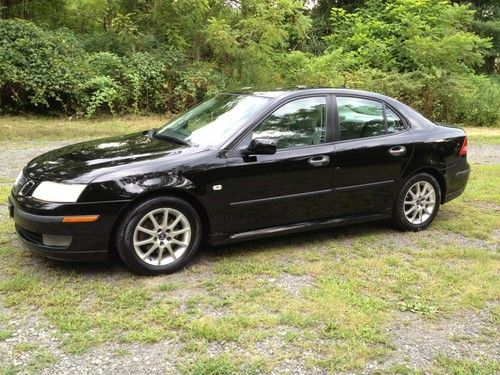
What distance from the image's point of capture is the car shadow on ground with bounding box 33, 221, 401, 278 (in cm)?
439

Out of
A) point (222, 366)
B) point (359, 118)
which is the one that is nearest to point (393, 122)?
point (359, 118)

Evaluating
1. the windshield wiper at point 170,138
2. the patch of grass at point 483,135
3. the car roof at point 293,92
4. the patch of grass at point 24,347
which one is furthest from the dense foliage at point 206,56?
the patch of grass at point 24,347

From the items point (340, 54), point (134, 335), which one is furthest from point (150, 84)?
point (134, 335)

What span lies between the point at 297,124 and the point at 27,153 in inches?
250

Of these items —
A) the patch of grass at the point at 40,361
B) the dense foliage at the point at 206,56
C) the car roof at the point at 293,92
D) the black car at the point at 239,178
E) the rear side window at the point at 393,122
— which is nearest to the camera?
the patch of grass at the point at 40,361

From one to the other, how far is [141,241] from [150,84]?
34.2ft

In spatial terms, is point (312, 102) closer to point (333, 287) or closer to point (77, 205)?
point (333, 287)

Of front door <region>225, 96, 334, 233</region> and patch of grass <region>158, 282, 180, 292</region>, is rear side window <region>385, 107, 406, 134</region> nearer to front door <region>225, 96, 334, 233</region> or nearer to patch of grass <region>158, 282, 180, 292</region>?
front door <region>225, 96, 334, 233</region>

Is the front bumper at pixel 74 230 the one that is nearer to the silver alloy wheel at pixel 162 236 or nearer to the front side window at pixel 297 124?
the silver alloy wheel at pixel 162 236

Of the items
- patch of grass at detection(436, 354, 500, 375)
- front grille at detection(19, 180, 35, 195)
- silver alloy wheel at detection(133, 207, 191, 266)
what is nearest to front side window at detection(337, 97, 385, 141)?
silver alloy wheel at detection(133, 207, 191, 266)

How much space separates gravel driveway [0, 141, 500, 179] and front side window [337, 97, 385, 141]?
16.5 feet

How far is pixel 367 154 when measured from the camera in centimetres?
527

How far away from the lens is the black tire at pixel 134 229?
13.7ft

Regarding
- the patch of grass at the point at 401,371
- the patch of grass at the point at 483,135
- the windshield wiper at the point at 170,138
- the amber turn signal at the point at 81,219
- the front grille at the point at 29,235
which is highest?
the windshield wiper at the point at 170,138
